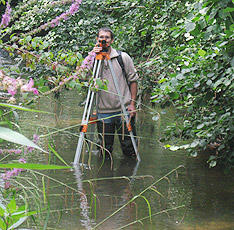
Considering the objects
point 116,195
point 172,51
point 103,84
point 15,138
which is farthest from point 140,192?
point 15,138

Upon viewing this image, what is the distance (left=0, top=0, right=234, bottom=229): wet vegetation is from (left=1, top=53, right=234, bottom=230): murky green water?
1.4 inches

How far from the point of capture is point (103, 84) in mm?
4566

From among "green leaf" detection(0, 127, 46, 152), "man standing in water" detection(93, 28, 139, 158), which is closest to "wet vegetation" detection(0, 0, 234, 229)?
"green leaf" detection(0, 127, 46, 152)

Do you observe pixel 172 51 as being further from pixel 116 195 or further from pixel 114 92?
pixel 116 195

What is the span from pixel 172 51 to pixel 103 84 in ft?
4.48

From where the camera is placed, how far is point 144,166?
260 inches

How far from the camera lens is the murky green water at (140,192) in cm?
430

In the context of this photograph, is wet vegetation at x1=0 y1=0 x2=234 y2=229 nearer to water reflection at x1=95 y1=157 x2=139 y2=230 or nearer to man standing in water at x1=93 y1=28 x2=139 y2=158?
water reflection at x1=95 y1=157 x2=139 y2=230

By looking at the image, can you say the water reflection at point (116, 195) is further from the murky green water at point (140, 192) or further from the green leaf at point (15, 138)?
the green leaf at point (15, 138)

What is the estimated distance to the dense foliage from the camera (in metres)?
3.69

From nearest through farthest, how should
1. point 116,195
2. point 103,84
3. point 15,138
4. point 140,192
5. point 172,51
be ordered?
point 15,138 → point 103,84 → point 116,195 → point 140,192 → point 172,51

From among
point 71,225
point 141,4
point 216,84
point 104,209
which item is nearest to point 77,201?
point 104,209

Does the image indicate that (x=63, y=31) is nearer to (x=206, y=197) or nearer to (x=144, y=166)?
(x=144, y=166)

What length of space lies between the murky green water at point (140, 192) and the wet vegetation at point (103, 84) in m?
0.04
